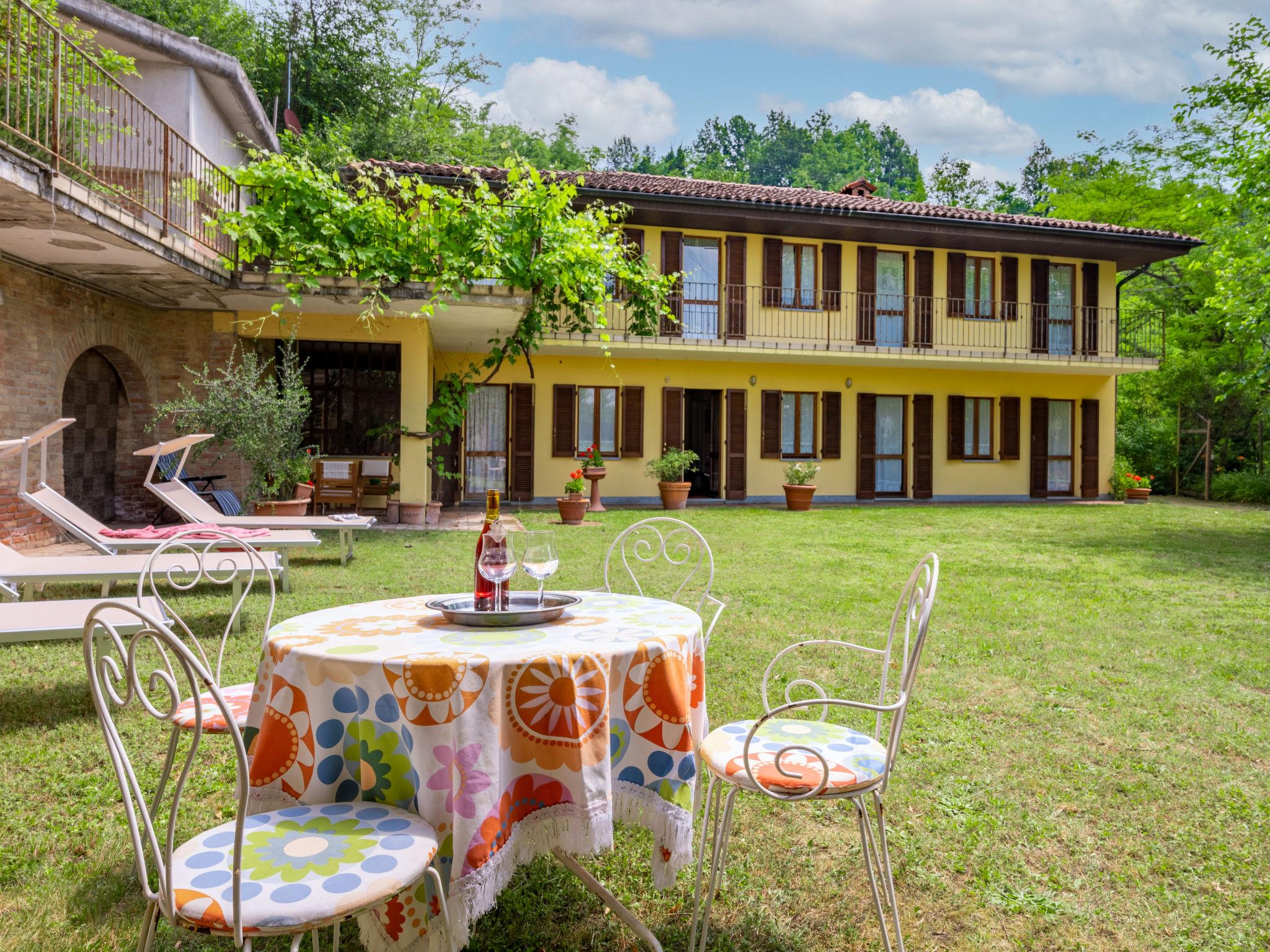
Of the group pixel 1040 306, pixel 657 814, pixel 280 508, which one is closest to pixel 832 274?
pixel 1040 306

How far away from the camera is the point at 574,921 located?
2.19 m

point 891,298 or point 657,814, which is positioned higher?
point 891,298

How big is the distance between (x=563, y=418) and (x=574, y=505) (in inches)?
157

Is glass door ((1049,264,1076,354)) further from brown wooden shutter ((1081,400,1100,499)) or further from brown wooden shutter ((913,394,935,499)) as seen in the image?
brown wooden shutter ((913,394,935,499))

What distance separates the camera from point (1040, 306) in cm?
1655

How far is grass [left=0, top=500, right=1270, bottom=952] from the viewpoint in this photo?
216cm

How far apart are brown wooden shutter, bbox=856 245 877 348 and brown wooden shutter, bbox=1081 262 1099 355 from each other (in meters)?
4.60

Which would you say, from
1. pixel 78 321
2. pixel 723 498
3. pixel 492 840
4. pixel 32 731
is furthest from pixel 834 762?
pixel 723 498

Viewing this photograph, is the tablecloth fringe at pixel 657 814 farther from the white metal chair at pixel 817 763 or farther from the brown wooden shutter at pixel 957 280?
the brown wooden shutter at pixel 957 280

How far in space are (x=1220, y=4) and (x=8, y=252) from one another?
24471 mm

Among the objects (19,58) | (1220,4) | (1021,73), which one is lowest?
(19,58)

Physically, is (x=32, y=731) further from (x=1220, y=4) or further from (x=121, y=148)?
(x=1220, y=4)

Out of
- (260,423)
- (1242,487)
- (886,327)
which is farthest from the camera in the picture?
(1242,487)

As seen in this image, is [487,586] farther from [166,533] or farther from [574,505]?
[574,505]
